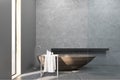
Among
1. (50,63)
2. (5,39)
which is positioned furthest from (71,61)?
(5,39)

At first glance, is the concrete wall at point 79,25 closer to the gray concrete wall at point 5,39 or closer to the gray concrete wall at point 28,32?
the gray concrete wall at point 28,32

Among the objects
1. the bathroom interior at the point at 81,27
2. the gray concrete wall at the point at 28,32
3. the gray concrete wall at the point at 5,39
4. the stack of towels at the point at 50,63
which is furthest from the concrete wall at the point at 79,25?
the gray concrete wall at the point at 5,39

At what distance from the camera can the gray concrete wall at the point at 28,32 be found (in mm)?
7387

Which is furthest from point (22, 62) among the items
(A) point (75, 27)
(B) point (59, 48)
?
(A) point (75, 27)

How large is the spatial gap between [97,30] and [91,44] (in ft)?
1.79

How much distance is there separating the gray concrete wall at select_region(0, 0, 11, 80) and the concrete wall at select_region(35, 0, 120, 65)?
3.62 meters

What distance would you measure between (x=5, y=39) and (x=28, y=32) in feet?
8.45

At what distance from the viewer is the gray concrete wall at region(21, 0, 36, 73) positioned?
24.2ft

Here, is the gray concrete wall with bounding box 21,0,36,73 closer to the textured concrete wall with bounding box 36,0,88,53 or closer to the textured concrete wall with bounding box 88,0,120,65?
the textured concrete wall with bounding box 36,0,88,53

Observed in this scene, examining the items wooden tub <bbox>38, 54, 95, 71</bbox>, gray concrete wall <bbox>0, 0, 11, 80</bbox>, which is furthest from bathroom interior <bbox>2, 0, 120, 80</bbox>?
gray concrete wall <bbox>0, 0, 11, 80</bbox>

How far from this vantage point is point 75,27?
932 centimetres

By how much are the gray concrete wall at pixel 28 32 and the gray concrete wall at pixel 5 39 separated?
1.53 metres

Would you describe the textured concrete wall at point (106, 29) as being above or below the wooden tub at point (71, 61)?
above

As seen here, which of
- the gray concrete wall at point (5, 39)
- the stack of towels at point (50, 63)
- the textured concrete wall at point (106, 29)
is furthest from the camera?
the textured concrete wall at point (106, 29)
